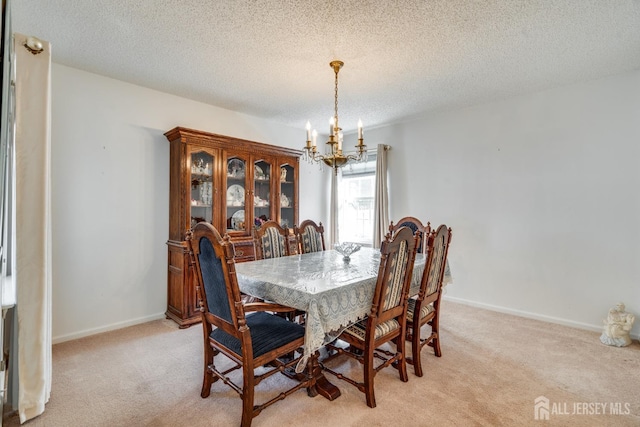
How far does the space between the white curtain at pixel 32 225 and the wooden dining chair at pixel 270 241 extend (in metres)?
1.50

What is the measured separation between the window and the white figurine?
288 cm

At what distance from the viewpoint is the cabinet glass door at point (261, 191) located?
3.95m

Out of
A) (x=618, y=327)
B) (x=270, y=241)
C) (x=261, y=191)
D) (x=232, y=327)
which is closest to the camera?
(x=232, y=327)

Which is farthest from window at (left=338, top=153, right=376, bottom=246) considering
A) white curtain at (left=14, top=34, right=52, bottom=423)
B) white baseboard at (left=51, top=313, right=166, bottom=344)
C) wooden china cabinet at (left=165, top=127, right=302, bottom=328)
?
white curtain at (left=14, top=34, right=52, bottom=423)

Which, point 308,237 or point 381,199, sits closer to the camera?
point 308,237

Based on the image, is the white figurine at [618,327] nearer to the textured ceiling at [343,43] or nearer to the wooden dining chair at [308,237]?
the textured ceiling at [343,43]

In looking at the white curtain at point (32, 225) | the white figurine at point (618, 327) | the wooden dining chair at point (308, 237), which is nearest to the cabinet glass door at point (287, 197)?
the wooden dining chair at point (308, 237)

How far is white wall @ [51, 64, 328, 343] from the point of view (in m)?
2.82

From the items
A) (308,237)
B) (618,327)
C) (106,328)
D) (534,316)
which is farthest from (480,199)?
(106,328)

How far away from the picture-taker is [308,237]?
3.30 metres

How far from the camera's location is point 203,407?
189 cm

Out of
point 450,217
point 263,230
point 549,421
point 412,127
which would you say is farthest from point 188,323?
point 412,127

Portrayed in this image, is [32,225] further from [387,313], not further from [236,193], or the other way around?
[387,313]

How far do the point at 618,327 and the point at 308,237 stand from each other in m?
2.93
